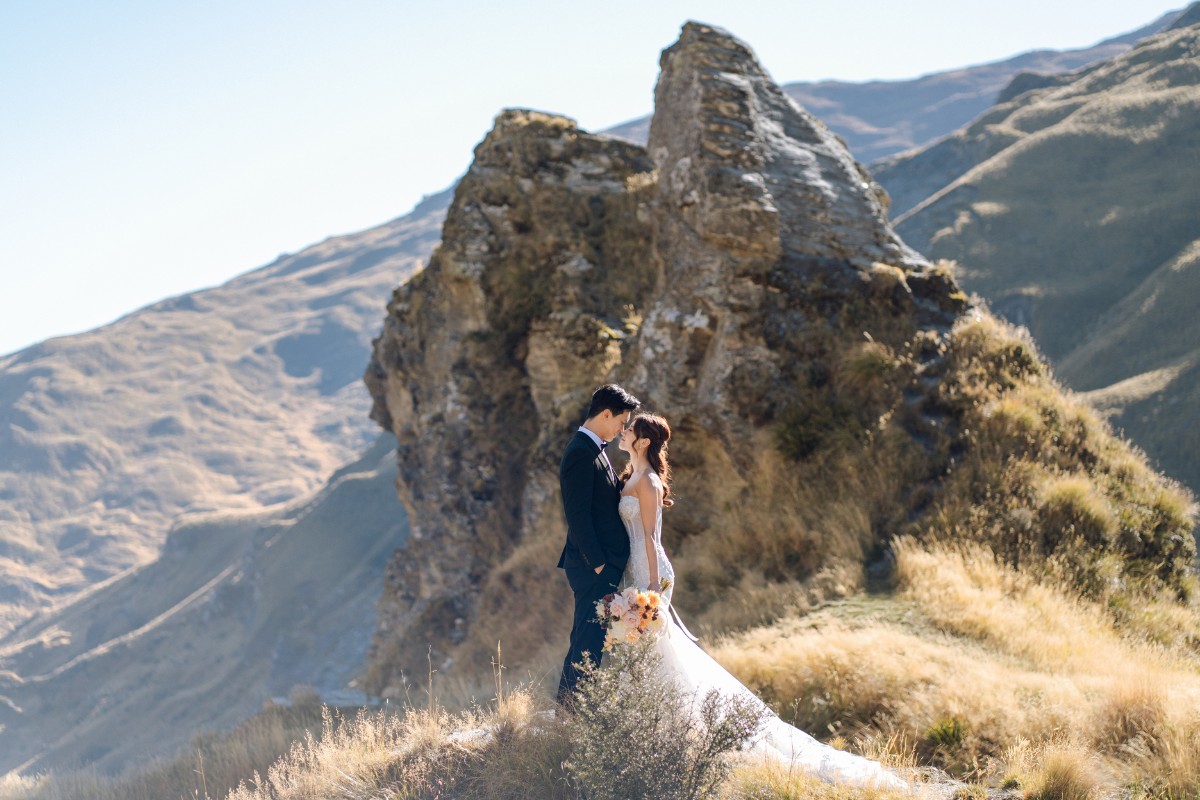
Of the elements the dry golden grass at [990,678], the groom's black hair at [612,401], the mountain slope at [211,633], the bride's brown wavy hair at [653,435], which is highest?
the groom's black hair at [612,401]

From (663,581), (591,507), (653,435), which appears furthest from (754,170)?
(663,581)

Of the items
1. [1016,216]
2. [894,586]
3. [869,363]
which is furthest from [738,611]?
[1016,216]

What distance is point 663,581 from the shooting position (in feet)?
19.4

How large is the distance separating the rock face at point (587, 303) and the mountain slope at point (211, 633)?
Answer: 59508 millimetres

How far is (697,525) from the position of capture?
10.8 metres

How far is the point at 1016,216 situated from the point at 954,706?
77949mm

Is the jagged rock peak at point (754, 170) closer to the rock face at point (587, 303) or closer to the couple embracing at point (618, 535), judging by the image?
the rock face at point (587, 303)

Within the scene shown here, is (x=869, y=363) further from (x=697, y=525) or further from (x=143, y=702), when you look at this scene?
(x=143, y=702)

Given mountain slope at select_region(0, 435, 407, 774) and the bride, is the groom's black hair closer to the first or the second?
the bride

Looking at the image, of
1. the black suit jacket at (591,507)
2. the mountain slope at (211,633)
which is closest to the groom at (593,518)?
the black suit jacket at (591,507)

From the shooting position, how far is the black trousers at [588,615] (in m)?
5.93

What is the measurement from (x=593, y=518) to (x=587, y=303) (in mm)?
8929

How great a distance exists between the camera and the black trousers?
5926mm

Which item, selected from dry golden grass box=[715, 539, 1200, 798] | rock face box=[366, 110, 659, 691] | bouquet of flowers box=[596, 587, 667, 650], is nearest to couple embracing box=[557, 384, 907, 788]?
bouquet of flowers box=[596, 587, 667, 650]
